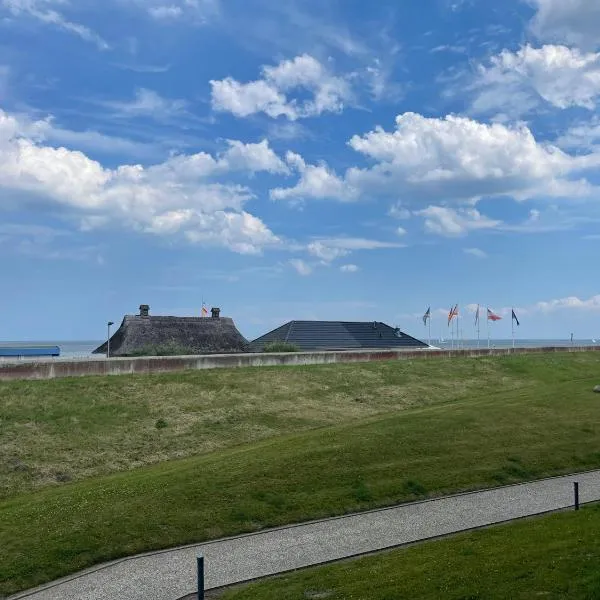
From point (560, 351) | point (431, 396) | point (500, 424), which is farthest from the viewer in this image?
point (560, 351)

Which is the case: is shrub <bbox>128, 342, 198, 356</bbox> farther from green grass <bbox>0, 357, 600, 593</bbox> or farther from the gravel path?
the gravel path

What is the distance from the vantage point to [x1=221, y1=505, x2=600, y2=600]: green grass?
425 inches

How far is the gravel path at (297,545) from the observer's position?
43.2 feet

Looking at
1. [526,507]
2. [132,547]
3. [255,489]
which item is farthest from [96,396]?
[526,507]

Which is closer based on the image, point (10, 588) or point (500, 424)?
point (10, 588)

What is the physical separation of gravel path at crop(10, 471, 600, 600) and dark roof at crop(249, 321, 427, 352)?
51.7m

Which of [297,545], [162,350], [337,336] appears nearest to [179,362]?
[162,350]

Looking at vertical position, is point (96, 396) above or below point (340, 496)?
above

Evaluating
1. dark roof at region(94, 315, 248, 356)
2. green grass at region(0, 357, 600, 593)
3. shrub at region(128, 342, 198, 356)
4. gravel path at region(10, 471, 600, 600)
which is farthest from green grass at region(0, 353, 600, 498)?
dark roof at region(94, 315, 248, 356)

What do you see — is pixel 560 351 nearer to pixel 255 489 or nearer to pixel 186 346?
pixel 186 346

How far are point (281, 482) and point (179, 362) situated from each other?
1885 cm

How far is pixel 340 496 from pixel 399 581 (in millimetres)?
6956

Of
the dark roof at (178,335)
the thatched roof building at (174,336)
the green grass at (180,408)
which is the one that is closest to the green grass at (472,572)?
the green grass at (180,408)

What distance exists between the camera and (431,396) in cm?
3912
